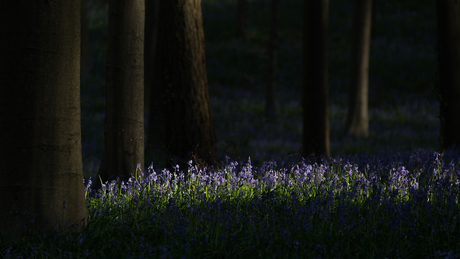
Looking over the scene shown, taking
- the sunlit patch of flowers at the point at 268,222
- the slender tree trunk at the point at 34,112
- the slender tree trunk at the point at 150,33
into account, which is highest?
the slender tree trunk at the point at 150,33

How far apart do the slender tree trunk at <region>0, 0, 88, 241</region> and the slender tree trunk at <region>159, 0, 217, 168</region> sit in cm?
343

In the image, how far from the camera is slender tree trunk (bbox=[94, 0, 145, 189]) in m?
5.52

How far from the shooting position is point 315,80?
28.1 feet

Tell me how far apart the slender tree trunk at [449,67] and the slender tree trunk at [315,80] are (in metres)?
2.06

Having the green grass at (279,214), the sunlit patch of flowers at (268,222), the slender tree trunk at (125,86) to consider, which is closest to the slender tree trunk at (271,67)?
the green grass at (279,214)

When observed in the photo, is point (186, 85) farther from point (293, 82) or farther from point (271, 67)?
point (293, 82)

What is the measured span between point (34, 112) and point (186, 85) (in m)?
3.76

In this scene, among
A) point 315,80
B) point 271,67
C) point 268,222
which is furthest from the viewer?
point 271,67

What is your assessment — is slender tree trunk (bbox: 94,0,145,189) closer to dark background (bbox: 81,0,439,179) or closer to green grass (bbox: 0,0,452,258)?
green grass (bbox: 0,0,452,258)

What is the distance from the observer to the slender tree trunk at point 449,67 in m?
8.12

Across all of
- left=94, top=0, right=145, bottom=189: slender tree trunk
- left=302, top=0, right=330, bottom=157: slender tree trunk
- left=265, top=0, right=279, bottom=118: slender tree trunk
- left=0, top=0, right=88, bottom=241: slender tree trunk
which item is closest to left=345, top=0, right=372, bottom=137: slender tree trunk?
left=265, top=0, right=279, bottom=118: slender tree trunk

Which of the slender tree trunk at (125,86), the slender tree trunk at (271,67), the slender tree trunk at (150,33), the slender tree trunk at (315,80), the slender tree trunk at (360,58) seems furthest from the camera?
the slender tree trunk at (271,67)

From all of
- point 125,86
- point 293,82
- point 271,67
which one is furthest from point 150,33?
point 293,82

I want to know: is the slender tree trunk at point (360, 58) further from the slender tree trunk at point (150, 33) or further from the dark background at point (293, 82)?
the slender tree trunk at point (150, 33)
